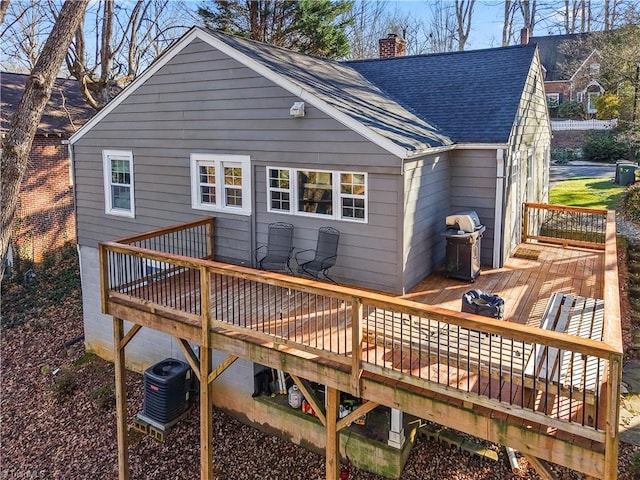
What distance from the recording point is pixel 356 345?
4.92 m

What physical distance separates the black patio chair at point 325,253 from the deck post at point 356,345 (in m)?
2.44

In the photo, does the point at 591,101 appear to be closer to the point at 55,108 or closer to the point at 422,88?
the point at 422,88

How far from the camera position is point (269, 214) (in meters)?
8.11

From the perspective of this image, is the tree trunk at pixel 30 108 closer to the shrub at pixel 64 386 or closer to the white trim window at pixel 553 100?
the shrub at pixel 64 386

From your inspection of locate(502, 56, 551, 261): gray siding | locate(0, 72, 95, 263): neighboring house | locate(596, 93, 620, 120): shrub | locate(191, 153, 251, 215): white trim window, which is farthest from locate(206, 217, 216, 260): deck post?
locate(596, 93, 620, 120): shrub

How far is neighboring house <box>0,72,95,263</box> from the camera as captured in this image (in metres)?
15.2

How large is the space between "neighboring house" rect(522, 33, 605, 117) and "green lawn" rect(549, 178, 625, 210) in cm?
1425

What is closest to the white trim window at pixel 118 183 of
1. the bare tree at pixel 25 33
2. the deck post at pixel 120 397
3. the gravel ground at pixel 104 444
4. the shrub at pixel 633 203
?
the deck post at pixel 120 397

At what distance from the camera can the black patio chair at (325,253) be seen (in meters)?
7.33

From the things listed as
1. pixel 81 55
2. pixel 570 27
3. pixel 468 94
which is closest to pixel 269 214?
pixel 468 94

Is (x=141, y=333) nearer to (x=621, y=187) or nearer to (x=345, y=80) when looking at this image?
(x=345, y=80)

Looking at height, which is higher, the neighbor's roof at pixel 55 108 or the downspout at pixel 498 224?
the neighbor's roof at pixel 55 108

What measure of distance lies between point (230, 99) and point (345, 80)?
2518 mm

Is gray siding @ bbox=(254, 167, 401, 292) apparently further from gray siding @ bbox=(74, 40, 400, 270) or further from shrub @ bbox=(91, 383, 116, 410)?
shrub @ bbox=(91, 383, 116, 410)
